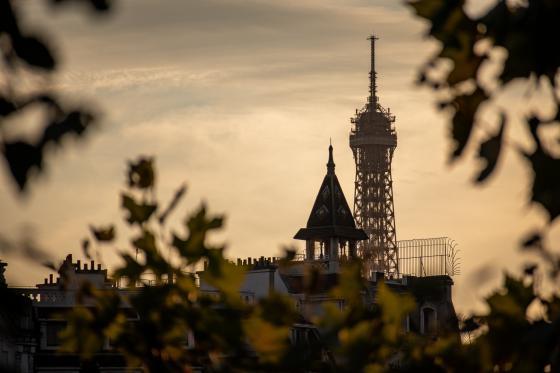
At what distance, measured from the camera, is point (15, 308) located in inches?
105

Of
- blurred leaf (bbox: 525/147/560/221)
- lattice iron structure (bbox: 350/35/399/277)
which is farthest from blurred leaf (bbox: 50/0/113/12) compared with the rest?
lattice iron structure (bbox: 350/35/399/277)

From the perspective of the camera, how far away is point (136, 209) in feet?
16.7

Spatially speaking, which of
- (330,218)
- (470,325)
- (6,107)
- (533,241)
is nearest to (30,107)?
(6,107)

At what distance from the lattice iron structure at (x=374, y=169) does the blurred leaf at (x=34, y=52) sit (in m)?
160

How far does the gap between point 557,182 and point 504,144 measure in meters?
0.20

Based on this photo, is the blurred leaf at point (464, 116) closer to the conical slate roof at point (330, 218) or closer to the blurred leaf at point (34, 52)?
the blurred leaf at point (34, 52)

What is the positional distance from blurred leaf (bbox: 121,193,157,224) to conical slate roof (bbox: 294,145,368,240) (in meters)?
89.9

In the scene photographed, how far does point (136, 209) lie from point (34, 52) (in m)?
2.56

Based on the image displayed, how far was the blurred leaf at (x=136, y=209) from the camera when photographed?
5070mm

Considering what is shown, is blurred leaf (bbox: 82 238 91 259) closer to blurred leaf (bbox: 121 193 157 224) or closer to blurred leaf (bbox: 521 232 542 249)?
blurred leaf (bbox: 121 193 157 224)

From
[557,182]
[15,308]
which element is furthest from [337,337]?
[15,308]

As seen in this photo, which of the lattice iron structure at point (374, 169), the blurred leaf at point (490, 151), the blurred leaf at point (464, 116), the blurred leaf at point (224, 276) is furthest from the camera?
the lattice iron structure at point (374, 169)

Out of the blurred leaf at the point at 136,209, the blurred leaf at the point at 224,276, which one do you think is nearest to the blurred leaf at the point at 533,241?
the blurred leaf at the point at 224,276

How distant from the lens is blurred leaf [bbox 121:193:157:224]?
16.6 ft
